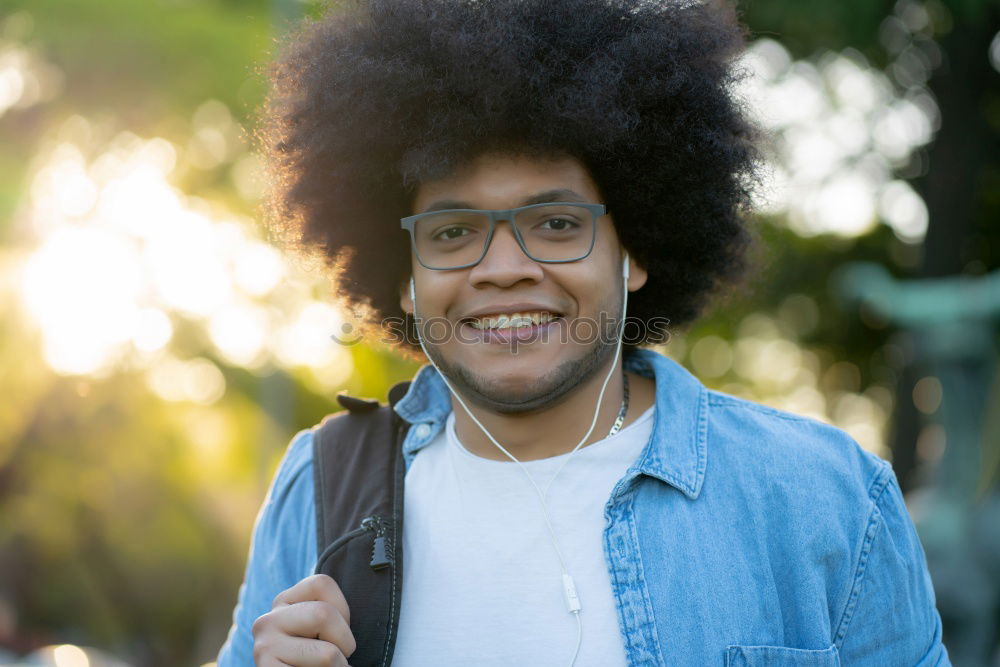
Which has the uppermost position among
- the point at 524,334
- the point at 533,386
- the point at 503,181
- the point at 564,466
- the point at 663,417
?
the point at 503,181

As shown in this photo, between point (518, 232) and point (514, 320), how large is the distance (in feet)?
0.78

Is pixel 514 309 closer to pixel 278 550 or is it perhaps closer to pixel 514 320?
pixel 514 320

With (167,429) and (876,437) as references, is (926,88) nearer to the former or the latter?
(876,437)

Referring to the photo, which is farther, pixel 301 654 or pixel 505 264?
pixel 505 264

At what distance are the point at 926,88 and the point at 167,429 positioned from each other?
36.6 ft

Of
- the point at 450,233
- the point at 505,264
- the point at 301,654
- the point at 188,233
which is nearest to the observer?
the point at 301,654

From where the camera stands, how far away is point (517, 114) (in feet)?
9.61

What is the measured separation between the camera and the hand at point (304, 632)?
241cm

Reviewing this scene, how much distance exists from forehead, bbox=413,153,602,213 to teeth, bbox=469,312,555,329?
0.98 feet

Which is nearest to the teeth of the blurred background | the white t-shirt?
the white t-shirt

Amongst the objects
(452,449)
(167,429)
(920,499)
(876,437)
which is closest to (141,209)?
(167,429)

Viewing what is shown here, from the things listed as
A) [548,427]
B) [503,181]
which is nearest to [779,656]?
[548,427]

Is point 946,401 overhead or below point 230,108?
below

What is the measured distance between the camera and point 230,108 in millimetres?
12867
